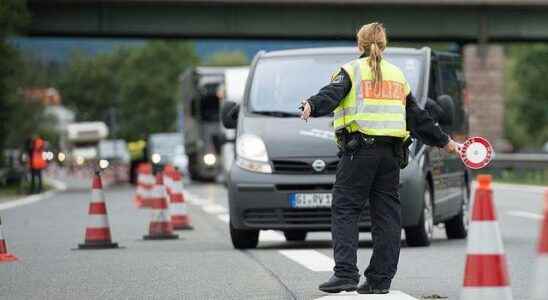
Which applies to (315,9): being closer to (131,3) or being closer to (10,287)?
(131,3)

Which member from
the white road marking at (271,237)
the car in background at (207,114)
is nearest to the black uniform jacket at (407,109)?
the white road marking at (271,237)

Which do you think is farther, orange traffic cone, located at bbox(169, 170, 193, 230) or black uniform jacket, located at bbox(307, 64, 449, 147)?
orange traffic cone, located at bbox(169, 170, 193, 230)

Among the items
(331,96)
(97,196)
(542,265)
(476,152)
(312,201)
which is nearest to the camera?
(542,265)

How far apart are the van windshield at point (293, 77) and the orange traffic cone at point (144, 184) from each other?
9.42 meters

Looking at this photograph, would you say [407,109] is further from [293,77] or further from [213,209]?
[213,209]

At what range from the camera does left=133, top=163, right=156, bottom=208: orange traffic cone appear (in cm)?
2573

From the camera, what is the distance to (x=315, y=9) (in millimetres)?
52438

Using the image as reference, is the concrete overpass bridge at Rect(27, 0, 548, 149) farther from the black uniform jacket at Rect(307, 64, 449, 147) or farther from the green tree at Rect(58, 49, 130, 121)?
the green tree at Rect(58, 49, 130, 121)

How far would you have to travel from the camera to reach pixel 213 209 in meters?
26.5

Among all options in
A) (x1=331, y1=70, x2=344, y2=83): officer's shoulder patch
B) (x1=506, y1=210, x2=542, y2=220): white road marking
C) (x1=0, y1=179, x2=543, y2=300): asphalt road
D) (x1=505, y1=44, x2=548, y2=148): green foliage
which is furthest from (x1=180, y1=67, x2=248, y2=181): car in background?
(x1=505, y1=44, x2=548, y2=148): green foliage

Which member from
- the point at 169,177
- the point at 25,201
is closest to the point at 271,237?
the point at 169,177

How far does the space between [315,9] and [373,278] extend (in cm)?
4303

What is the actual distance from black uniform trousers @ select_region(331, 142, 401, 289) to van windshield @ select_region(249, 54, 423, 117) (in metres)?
5.70

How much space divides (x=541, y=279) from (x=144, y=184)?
2133 centimetres
